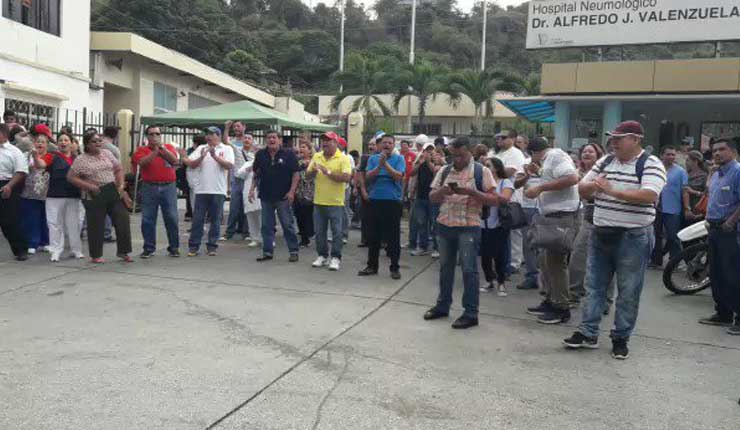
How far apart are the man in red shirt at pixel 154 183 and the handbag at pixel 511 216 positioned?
14.0 feet

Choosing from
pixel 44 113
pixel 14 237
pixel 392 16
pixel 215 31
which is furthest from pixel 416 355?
pixel 392 16

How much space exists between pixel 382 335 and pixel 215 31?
4795 centimetres

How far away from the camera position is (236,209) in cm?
1073

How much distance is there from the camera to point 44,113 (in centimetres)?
1753

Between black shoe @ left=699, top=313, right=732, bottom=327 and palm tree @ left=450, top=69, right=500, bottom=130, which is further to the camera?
palm tree @ left=450, top=69, right=500, bottom=130

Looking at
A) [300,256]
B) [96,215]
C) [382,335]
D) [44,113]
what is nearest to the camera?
[382,335]

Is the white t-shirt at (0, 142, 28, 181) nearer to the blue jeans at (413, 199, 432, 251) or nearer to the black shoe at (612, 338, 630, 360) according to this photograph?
the blue jeans at (413, 199, 432, 251)

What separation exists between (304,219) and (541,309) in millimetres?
4746

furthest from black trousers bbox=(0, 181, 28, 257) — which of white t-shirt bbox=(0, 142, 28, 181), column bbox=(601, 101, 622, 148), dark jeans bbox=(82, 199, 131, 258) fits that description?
column bbox=(601, 101, 622, 148)

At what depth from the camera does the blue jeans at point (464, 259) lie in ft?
19.3

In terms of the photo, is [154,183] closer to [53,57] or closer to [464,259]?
[464,259]

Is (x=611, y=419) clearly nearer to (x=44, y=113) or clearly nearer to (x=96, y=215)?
(x=96, y=215)

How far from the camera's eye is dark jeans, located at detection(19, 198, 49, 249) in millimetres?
8844

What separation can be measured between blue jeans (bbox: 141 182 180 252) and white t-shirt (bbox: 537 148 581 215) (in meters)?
4.88
